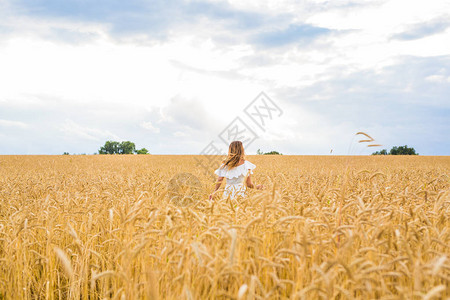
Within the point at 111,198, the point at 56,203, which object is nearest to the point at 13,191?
the point at 56,203

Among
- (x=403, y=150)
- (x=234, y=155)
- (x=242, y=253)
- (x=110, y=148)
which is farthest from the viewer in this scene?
(x=110, y=148)

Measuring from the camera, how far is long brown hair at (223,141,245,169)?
250 inches

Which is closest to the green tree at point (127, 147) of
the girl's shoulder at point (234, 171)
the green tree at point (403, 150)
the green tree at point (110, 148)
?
the green tree at point (110, 148)

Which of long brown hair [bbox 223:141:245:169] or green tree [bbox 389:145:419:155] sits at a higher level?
green tree [bbox 389:145:419:155]

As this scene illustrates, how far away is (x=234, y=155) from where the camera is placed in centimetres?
634

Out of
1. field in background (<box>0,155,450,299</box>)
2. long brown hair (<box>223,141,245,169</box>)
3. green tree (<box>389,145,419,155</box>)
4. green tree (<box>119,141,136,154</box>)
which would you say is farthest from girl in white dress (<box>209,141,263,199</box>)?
green tree (<box>119,141,136,154</box>)

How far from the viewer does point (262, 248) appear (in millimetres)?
2572

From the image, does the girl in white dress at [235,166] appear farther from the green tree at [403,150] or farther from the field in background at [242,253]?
the green tree at [403,150]

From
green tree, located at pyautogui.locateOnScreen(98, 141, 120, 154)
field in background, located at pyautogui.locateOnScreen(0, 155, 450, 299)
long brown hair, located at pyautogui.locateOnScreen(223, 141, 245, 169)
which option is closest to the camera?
field in background, located at pyautogui.locateOnScreen(0, 155, 450, 299)

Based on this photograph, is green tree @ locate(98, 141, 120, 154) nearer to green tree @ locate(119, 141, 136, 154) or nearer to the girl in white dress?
green tree @ locate(119, 141, 136, 154)

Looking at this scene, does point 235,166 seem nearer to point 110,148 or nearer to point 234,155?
point 234,155

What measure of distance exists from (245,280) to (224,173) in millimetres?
4409

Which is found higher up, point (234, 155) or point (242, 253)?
point (234, 155)

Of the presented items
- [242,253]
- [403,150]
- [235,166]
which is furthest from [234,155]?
[403,150]
